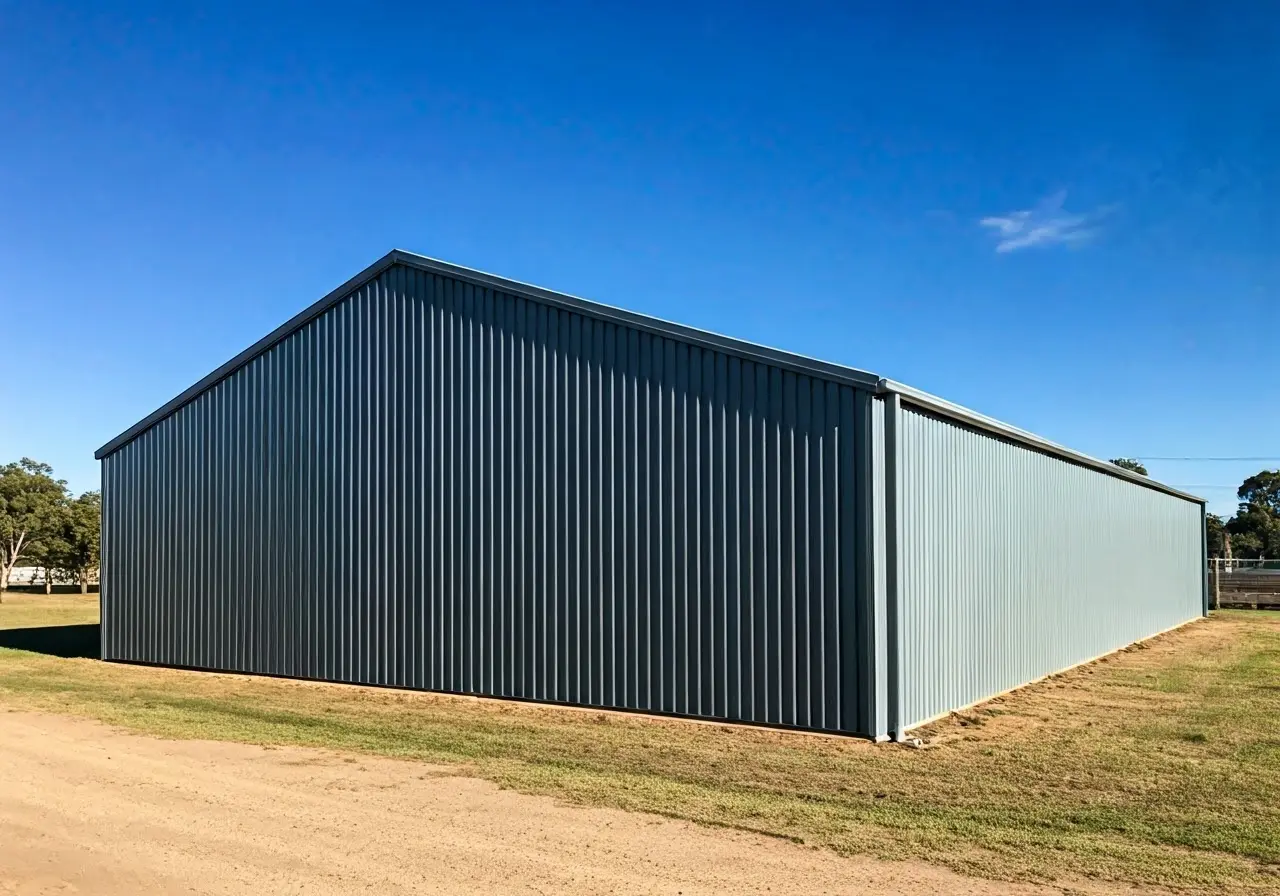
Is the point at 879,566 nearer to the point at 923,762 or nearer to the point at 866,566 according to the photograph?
the point at 866,566

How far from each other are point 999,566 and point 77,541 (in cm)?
5279

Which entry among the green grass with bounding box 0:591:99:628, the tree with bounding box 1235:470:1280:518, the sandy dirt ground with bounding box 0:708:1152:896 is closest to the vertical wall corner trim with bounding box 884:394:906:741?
the sandy dirt ground with bounding box 0:708:1152:896

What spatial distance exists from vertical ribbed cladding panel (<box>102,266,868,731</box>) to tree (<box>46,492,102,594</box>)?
3843 cm

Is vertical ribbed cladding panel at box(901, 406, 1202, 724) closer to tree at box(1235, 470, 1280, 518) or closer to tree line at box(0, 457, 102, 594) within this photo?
tree line at box(0, 457, 102, 594)

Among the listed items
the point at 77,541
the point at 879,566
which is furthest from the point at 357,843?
the point at 77,541

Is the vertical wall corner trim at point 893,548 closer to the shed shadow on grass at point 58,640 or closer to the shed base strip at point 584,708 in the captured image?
the shed base strip at point 584,708

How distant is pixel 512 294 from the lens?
594 inches

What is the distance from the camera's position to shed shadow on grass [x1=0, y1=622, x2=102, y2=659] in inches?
860

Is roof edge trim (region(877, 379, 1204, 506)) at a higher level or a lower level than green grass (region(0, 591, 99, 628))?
higher

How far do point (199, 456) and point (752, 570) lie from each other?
11604 mm

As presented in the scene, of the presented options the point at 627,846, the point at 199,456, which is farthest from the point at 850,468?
the point at 199,456

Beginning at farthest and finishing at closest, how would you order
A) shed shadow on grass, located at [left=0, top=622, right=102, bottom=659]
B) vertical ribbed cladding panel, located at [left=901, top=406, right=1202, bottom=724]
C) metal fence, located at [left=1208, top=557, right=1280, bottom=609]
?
metal fence, located at [left=1208, top=557, right=1280, bottom=609]
shed shadow on grass, located at [left=0, top=622, right=102, bottom=659]
vertical ribbed cladding panel, located at [left=901, top=406, right=1202, bottom=724]

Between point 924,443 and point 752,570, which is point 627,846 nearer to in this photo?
point 752,570

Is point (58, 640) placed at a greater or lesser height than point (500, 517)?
lesser
